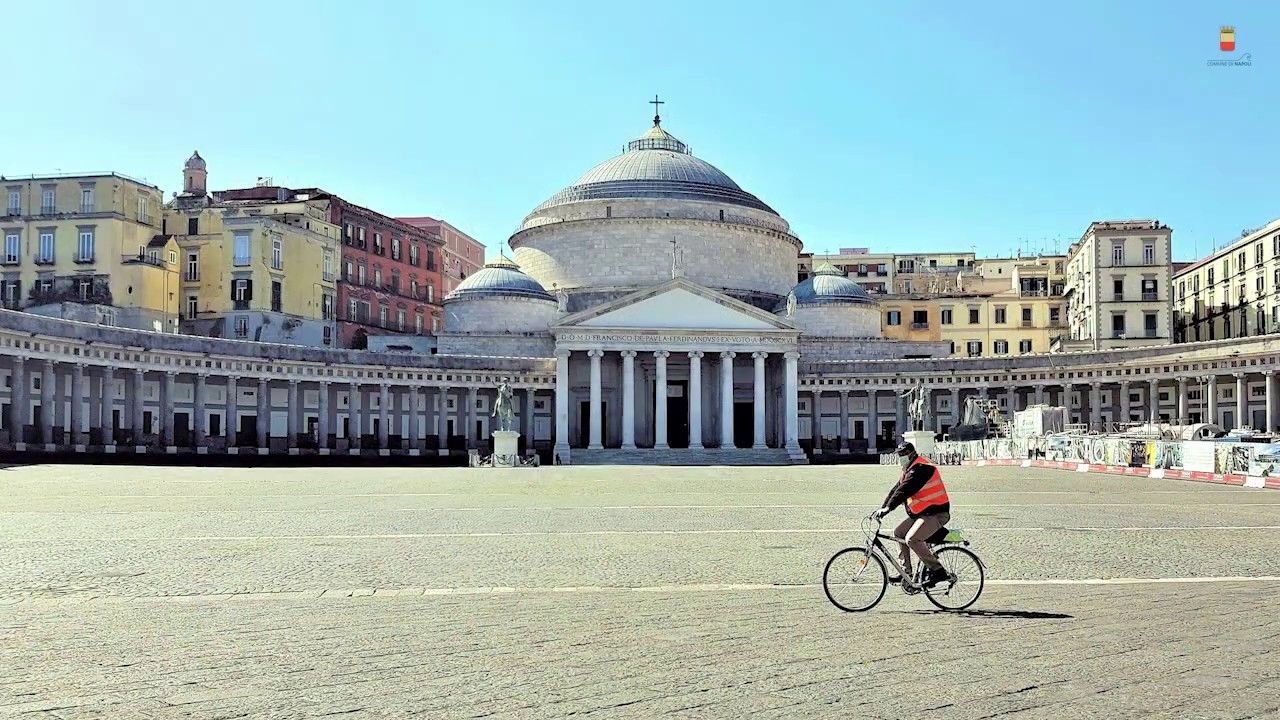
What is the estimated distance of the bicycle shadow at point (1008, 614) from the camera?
13.4 meters

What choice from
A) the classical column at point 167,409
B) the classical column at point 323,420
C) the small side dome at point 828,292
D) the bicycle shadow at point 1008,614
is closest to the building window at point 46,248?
the classical column at point 167,409

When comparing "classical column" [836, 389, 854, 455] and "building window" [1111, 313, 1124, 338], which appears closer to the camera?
"classical column" [836, 389, 854, 455]

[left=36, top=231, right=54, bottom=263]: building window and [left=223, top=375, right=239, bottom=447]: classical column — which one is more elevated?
[left=36, top=231, right=54, bottom=263]: building window

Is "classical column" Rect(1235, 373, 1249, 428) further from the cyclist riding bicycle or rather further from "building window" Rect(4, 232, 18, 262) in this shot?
"building window" Rect(4, 232, 18, 262)

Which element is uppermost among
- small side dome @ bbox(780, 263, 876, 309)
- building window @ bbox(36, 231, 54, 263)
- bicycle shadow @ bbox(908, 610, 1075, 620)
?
building window @ bbox(36, 231, 54, 263)

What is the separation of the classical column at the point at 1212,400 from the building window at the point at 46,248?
6359 cm

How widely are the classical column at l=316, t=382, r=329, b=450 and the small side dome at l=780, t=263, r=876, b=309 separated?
31393 mm

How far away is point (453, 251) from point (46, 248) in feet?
162

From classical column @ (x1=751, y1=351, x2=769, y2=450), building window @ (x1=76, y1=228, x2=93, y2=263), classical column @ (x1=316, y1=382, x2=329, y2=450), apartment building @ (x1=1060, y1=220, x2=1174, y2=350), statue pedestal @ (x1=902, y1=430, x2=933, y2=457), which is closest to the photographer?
statue pedestal @ (x1=902, y1=430, x2=933, y2=457)

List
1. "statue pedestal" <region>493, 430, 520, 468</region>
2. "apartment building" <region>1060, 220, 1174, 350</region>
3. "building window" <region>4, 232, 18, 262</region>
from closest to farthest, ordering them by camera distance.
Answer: "statue pedestal" <region>493, 430, 520, 468</region> < "building window" <region>4, 232, 18, 262</region> < "apartment building" <region>1060, 220, 1174, 350</region>

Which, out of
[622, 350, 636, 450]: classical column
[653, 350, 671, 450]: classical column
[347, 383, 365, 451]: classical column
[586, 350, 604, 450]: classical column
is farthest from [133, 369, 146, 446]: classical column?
[653, 350, 671, 450]: classical column

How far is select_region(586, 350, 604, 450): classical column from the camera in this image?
74.2 metres

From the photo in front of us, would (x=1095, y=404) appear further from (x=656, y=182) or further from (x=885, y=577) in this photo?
(x=885, y=577)

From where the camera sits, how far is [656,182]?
90.4 meters
